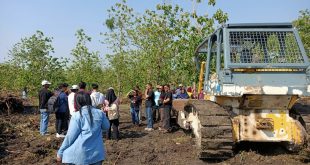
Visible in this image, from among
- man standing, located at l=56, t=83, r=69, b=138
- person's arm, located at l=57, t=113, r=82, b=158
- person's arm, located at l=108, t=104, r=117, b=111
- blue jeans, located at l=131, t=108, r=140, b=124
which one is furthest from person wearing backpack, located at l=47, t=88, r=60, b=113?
person's arm, located at l=57, t=113, r=82, b=158

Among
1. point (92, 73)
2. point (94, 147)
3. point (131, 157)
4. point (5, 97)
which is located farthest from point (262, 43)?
point (92, 73)

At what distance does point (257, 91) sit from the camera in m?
7.41

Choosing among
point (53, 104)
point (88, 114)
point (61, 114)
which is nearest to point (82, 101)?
point (88, 114)

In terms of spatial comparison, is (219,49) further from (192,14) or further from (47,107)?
(192,14)

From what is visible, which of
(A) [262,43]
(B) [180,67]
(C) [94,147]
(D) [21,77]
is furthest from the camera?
(D) [21,77]

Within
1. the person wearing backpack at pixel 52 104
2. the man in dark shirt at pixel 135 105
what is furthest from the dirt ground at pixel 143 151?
the man in dark shirt at pixel 135 105

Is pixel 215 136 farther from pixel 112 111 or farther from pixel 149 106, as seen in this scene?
pixel 149 106

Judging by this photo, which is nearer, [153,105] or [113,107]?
[113,107]

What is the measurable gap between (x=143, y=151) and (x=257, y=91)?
332cm

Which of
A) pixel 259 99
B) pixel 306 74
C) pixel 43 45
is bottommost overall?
pixel 259 99

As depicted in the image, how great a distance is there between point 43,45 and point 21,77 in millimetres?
2703

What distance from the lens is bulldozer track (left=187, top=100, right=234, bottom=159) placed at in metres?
7.36

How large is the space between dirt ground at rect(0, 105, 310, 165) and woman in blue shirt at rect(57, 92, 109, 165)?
3.51 metres

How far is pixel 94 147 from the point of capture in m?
4.68
